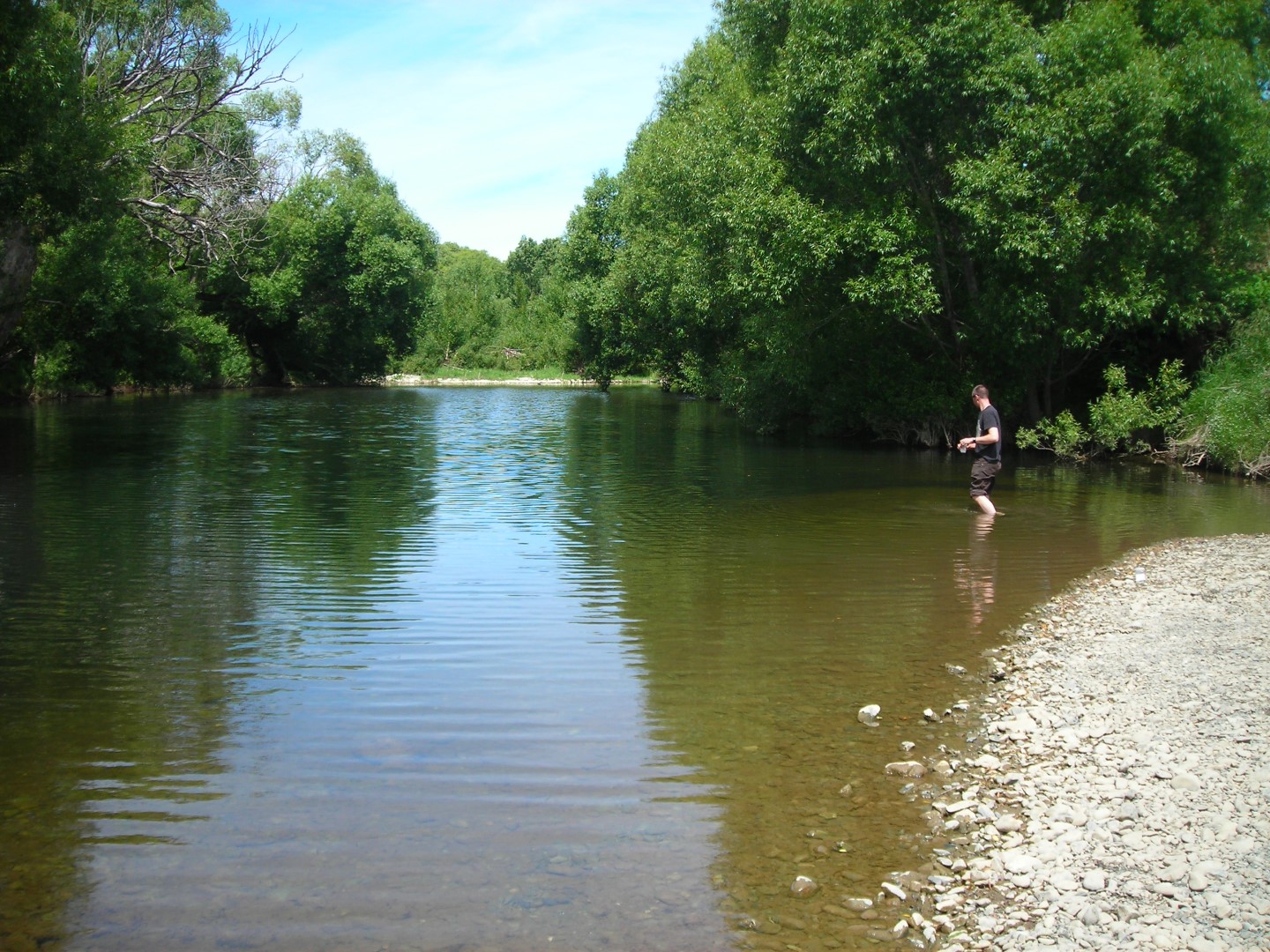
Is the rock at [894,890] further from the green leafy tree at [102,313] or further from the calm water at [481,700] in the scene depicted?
the green leafy tree at [102,313]

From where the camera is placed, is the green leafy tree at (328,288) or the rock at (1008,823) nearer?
the rock at (1008,823)

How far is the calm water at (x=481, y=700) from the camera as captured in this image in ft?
16.6

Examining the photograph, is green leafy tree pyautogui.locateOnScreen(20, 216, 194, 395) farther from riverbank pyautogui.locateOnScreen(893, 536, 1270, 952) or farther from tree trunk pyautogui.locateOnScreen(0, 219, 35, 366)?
riverbank pyautogui.locateOnScreen(893, 536, 1270, 952)

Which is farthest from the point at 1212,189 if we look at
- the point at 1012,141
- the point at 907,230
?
the point at 907,230

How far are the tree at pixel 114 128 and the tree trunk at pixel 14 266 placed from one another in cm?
5

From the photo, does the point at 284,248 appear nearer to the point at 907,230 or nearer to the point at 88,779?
the point at 907,230

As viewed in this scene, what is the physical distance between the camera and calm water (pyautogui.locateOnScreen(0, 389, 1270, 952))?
16.6 ft

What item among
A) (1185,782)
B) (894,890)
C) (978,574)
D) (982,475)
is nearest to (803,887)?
(894,890)

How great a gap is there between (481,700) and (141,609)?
4491 millimetres

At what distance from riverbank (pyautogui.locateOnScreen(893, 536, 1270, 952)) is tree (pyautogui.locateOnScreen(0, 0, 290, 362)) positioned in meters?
19.7

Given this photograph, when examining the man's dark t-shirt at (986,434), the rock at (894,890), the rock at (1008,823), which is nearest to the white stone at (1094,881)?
the rock at (1008,823)

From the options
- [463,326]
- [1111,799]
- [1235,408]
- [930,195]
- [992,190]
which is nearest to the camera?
[1111,799]

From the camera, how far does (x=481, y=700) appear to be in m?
7.74

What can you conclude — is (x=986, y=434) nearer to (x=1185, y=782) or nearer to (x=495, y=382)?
(x=1185, y=782)
